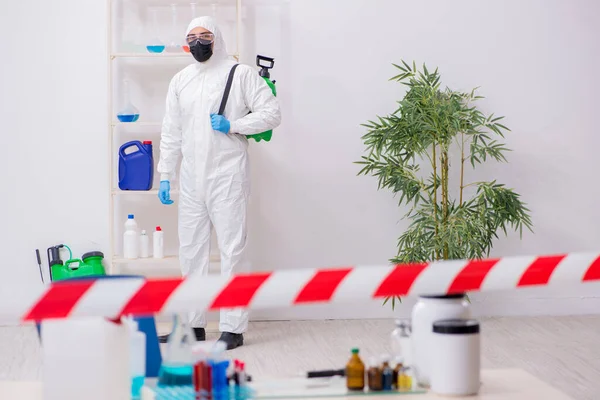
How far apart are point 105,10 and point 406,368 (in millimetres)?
4234

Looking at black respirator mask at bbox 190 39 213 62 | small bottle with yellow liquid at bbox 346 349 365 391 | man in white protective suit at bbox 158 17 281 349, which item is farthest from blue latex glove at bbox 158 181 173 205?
small bottle with yellow liquid at bbox 346 349 365 391

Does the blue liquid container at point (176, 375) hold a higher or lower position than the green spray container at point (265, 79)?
lower

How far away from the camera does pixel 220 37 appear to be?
194 inches

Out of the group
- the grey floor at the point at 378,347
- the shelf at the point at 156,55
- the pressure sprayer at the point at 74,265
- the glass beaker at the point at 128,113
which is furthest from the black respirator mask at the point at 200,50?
the grey floor at the point at 378,347

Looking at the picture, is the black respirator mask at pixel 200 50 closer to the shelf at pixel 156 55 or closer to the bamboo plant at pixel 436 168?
the shelf at pixel 156 55

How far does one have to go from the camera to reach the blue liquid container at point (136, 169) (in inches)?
207

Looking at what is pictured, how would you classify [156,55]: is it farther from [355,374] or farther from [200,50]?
[355,374]

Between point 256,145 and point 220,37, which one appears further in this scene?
point 256,145

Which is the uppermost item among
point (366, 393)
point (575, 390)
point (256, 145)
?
point (256, 145)

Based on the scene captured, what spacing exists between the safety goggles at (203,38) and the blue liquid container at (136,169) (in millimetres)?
734

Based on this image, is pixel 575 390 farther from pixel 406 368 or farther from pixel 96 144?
pixel 96 144

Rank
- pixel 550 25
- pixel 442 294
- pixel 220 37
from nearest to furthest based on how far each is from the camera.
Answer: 1. pixel 442 294
2. pixel 220 37
3. pixel 550 25

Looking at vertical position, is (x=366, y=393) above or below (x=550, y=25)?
below

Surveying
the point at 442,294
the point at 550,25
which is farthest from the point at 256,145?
the point at 442,294
